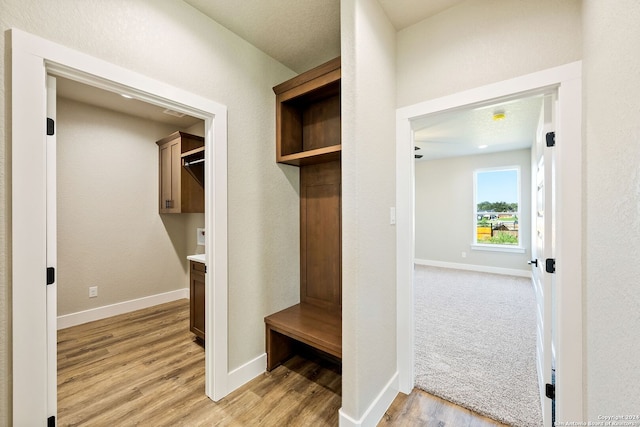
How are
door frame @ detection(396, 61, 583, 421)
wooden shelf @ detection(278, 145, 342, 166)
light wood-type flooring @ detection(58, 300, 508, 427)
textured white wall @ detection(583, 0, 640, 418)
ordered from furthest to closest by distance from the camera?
wooden shelf @ detection(278, 145, 342, 166) < light wood-type flooring @ detection(58, 300, 508, 427) < door frame @ detection(396, 61, 583, 421) < textured white wall @ detection(583, 0, 640, 418)

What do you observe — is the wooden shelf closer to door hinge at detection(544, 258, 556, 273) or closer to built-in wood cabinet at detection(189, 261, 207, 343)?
built-in wood cabinet at detection(189, 261, 207, 343)

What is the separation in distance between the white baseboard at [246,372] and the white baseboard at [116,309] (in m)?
2.49

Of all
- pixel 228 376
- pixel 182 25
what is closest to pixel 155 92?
pixel 182 25

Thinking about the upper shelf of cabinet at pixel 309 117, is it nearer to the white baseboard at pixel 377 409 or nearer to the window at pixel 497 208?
the white baseboard at pixel 377 409

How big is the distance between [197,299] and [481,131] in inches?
189

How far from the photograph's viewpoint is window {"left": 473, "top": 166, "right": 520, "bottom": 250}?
555cm

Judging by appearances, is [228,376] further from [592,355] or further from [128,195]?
[128,195]

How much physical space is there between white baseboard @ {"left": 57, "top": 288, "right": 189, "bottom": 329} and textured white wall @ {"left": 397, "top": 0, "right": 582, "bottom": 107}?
4165 mm

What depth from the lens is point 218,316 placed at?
74.8 inches

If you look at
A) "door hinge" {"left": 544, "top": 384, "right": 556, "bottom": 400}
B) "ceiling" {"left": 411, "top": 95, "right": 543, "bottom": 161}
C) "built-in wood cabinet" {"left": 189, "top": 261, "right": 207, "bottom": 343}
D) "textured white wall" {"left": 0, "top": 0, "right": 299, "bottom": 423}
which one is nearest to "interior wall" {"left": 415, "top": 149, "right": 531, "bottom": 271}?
"ceiling" {"left": 411, "top": 95, "right": 543, "bottom": 161}

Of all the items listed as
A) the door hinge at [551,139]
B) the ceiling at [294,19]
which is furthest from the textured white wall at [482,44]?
the door hinge at [551,139]

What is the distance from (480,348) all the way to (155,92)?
3.59 metres

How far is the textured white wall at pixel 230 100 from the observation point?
1.16 metres

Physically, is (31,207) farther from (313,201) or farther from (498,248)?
(498,248)
